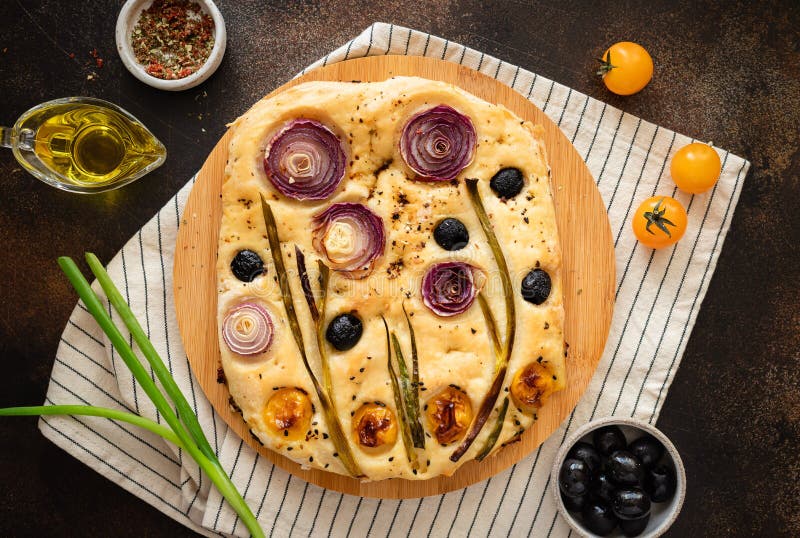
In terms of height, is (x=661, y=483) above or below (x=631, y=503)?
above

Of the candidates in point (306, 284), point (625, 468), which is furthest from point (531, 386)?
point (306, 284)

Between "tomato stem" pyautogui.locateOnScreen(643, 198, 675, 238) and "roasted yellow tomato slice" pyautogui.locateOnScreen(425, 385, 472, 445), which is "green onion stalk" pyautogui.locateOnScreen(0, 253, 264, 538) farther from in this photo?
"tomato stem" pyautogui.locateOnScreen(643, 198, 675, 238)

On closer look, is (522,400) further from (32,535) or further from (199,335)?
(32,535)

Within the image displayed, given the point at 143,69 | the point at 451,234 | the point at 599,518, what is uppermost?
the point at 143,69

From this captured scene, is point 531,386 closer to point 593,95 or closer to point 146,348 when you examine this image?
point 593,95

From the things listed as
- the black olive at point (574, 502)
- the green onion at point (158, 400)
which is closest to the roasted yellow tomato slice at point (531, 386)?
the black olive at point (574, 502)

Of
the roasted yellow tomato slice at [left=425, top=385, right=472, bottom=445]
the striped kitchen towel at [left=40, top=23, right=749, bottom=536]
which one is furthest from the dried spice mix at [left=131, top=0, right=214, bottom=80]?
the roasted yellow tomato slice at [left=425, top=385, right=472, bottom=445]
